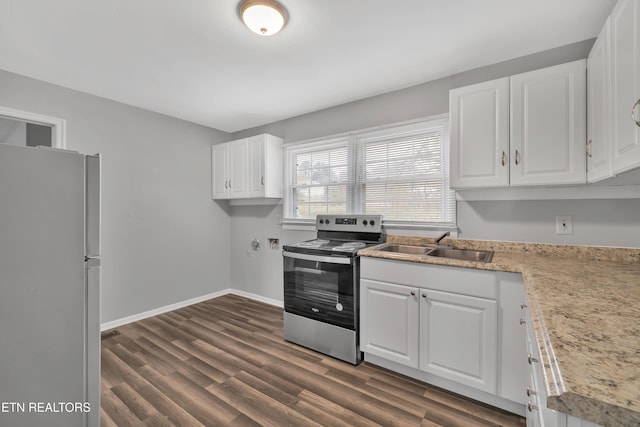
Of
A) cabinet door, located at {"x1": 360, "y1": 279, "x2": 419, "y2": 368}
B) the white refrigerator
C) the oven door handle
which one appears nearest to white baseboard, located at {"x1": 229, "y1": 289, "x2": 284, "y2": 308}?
the oven door handle

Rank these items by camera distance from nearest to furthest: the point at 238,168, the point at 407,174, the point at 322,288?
the point at 322,288
the point at 407,174
the point at 238,168

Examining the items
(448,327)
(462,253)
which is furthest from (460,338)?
(462,253)

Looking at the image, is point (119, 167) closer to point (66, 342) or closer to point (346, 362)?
point (66, 342)

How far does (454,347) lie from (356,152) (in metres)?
2.01

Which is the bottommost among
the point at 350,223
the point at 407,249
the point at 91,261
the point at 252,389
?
the point at 252,389

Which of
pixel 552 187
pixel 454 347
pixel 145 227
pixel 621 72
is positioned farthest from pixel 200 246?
pixel 621 72

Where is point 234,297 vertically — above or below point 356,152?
below

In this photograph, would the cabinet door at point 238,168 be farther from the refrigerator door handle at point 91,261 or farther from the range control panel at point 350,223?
the refrigerator door handle at point 91,261

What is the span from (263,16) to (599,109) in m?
1.95

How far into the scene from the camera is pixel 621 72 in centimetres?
126

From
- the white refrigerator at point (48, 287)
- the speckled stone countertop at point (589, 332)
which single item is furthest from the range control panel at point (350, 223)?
the white refrigerator at point (48, 287)

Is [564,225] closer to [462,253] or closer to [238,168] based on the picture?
[462,253]

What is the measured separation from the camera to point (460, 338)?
6.00ft

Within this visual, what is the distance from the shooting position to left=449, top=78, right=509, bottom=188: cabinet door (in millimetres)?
1939
